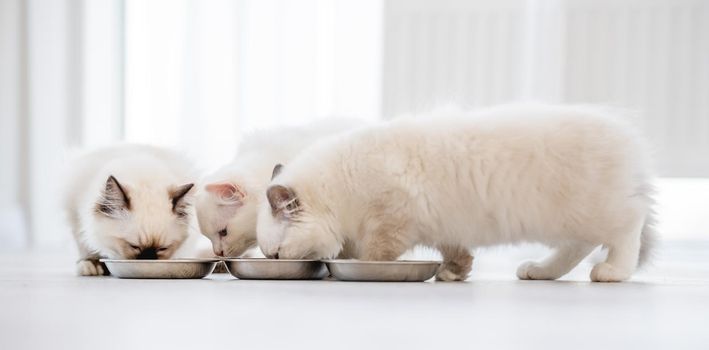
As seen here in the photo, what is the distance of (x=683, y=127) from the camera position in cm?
542

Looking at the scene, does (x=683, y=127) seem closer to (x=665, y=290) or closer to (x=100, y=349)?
(x=665, y=290)

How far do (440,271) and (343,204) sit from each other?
0.40 meters

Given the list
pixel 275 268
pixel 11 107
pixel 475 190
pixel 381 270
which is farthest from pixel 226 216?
pixel 11 107

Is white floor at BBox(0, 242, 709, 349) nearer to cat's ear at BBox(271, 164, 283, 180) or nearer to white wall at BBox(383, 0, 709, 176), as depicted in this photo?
cat's ear at BBox(271, 164, 283, 180)

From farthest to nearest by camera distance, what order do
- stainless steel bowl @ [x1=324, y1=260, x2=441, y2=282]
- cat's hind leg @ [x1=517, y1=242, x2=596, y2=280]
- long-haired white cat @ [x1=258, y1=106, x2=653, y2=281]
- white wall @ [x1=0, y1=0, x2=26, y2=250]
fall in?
white wall @ [x1=0, y1=0, x2=26, y2=250]
cat's hind leg @ [x1=517, y1=242, x2=596, y2=280]
long-haired white cat @ [x1=258, y1=106, x2=653, y2=281]
stainless steel bowl @ [x1=324, y1=260, x2=441, y2=282]

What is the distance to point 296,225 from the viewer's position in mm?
2926

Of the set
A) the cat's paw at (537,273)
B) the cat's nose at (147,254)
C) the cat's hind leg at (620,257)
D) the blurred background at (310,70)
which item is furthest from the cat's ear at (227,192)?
the blurred background at (310,70)

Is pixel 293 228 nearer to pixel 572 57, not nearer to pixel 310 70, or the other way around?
pixel 310 70

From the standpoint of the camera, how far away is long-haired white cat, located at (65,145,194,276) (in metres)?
3.05

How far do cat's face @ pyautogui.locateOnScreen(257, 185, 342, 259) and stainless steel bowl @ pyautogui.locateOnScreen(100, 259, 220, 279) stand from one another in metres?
0.23

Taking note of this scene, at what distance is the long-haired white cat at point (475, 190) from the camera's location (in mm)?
2828

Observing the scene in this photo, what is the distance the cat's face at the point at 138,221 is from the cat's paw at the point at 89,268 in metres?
0.07

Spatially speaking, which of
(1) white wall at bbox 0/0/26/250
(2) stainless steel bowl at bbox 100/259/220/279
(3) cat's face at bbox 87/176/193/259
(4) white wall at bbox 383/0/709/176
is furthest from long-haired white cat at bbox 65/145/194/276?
(1) white wall at bbox 0/0/26/250

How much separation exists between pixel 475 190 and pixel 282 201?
61 cm
